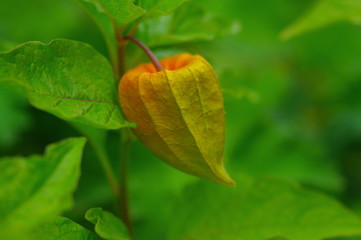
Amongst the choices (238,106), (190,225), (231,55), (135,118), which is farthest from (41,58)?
(231,55)

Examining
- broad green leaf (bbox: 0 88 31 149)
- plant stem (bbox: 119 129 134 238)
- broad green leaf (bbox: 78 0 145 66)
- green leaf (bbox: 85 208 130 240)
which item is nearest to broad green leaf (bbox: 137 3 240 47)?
broad green leaf (bbox: 78 0 145 66)

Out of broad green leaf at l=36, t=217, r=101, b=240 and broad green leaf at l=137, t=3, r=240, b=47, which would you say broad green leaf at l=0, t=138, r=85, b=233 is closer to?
broad green leaf at l=36, t=217, r=101, b=240

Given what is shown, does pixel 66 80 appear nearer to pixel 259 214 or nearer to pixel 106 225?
pixel 106 225

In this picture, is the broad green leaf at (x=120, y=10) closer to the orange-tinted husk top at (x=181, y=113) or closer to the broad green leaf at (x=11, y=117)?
the orange-tinted husk top at (x=181, y=113)

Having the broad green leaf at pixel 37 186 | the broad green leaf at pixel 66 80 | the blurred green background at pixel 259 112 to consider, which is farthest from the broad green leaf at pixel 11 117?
the broad green leaf at pixel 37 186

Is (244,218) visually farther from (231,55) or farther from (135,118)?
(231,55)

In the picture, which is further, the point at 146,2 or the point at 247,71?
the point at 247,71
